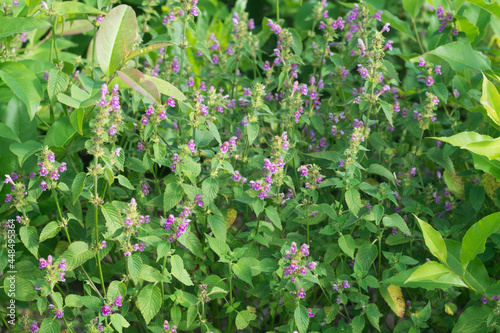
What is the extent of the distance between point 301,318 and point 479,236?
665mm

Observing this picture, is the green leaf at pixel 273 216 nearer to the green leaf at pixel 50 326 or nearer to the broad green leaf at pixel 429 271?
the broad green leaf at pixel 429 271

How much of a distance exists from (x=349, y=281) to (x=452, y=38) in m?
1.30

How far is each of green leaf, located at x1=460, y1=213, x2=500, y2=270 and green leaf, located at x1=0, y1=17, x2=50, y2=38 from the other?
66.6 inches

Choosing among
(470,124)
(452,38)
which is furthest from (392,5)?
(470,124)

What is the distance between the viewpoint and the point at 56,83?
197cm

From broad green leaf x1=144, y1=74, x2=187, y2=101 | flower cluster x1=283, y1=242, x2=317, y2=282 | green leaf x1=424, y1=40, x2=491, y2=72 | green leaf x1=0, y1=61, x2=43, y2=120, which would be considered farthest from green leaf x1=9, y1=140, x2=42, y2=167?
green leaf x1=424, y1=40, x2=491, y2=72

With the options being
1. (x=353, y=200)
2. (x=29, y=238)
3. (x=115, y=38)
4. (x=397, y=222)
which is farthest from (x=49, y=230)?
(x=397, y=222)

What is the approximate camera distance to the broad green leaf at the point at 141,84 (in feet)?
5.53

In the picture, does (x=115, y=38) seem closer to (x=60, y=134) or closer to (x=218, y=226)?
(x=60, y=134)

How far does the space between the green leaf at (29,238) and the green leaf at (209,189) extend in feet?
2.09

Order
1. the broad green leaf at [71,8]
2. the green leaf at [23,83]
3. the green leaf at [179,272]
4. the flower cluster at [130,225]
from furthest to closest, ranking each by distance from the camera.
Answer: the broad green leaf at [71,8], the green leaf at [23,83], the green leaf at [179,272], the flower cluster at [130,225]

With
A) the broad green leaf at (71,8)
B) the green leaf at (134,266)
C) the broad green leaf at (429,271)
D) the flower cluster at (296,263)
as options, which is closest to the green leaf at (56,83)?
the broad green leaf at (71,8)

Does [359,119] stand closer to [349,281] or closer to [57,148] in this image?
[349,281]

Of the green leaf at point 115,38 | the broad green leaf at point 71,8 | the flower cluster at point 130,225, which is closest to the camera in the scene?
the flower cluster at point 130,225
